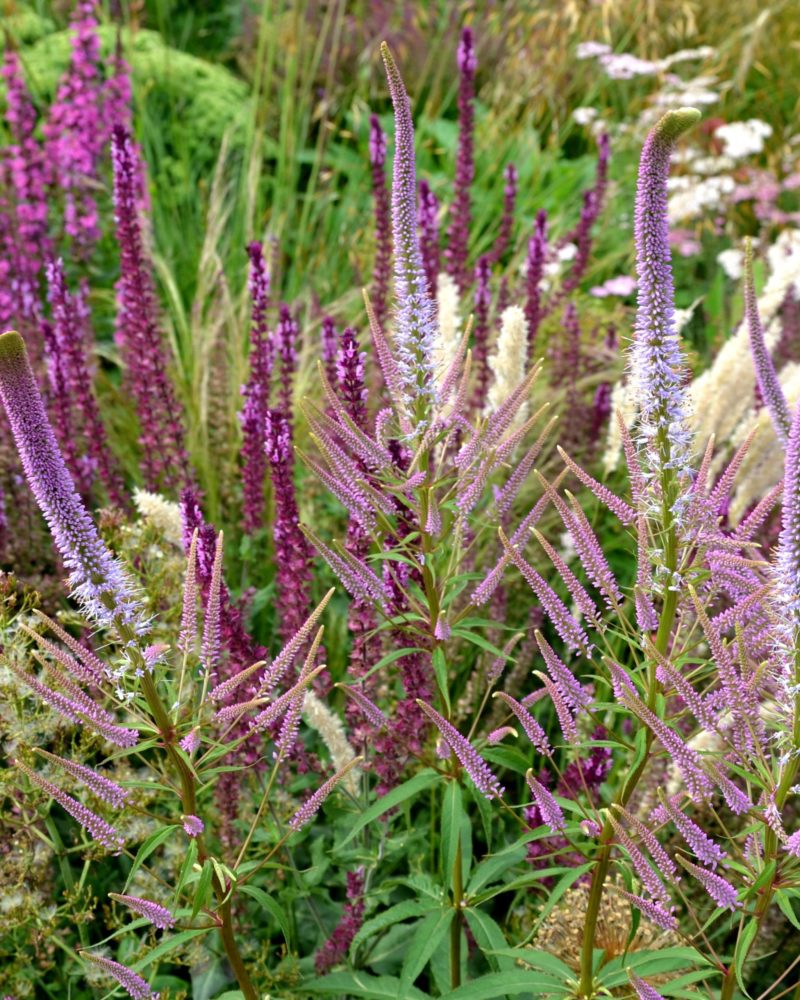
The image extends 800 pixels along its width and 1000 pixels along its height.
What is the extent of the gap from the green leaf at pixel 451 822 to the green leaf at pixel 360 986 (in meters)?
0.36

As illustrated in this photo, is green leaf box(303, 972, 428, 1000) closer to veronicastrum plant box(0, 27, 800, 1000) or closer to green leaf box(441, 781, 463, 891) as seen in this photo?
veronicastrum plant box(0, 27, 800, 1000)

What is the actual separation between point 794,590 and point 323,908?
6.77 feet

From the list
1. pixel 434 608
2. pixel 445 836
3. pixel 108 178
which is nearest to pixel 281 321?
pixel 434 608

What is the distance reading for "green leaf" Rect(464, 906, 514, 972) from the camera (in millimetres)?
2347

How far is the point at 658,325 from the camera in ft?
5.91

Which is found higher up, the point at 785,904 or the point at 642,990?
the point at 785,904

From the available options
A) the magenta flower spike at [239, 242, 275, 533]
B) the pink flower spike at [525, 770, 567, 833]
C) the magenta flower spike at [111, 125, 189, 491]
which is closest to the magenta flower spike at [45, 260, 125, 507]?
the magenta flower spike at [111, 125, 189, 491]

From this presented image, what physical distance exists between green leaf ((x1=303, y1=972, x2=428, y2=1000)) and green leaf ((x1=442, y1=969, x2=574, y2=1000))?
0.99ft

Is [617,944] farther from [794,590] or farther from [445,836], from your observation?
[794,590]

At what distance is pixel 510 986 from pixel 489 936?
0.75 feet

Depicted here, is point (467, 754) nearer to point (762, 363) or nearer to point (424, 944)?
point (424, 944)

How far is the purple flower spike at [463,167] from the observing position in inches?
189

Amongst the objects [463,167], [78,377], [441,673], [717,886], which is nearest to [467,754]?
[441,673]

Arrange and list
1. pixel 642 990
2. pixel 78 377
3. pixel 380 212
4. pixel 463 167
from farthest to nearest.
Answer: pixel 463 167, pixel 380 212, pixel 78 377, pixel 642 990
